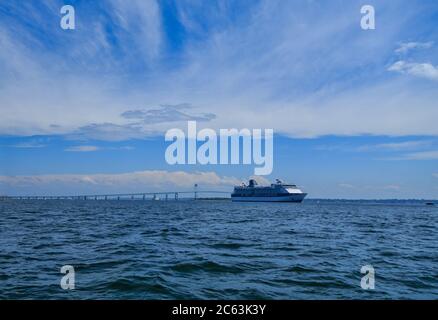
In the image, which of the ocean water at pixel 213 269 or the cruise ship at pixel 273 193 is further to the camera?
the cruise ship at pixel 273 193

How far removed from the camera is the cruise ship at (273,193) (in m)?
164

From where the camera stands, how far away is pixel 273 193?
547 feet

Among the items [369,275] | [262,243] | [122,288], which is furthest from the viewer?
[262,243]

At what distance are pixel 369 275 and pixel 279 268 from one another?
12.6 feet

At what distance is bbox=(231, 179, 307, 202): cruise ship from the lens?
164 meters

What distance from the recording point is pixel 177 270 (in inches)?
639

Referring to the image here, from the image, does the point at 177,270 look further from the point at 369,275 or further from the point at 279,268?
the point at 369,275

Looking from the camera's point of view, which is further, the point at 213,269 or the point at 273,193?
the point at 273,193

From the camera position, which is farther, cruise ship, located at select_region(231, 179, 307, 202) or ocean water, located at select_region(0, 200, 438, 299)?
cruise ship, located at select_region(231, 179, 307, 202)

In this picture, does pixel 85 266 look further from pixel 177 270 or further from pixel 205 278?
pixel 205 278
